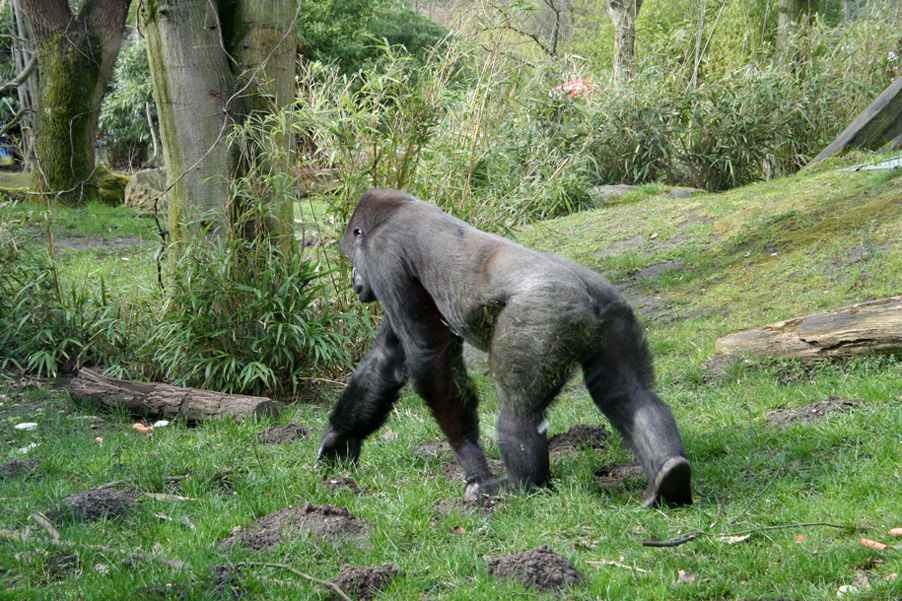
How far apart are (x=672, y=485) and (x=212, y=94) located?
4168mm

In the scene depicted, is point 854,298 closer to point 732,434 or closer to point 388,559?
point 732,434

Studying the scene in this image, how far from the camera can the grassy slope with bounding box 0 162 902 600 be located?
2621mm

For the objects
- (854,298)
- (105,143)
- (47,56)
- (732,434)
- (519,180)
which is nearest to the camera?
(732,434)

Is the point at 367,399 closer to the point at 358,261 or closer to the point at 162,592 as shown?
the point at 358,261

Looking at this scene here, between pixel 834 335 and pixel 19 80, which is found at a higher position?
pixel 19 80

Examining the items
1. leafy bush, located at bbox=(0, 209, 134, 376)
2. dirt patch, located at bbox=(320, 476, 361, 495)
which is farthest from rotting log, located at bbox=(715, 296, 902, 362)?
leafy bush, located at bbox=(0, 209, 134, 376)

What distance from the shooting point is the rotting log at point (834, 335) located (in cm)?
419

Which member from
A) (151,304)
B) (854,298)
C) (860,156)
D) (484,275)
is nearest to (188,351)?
(151,304)

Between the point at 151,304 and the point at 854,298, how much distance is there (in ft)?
16.5

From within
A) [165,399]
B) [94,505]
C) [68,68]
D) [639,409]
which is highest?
[68,68]

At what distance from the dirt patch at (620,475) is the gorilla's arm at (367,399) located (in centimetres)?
107

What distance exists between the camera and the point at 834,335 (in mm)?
4336

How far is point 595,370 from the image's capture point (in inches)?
130

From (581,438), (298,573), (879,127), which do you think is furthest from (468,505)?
(879,127)
